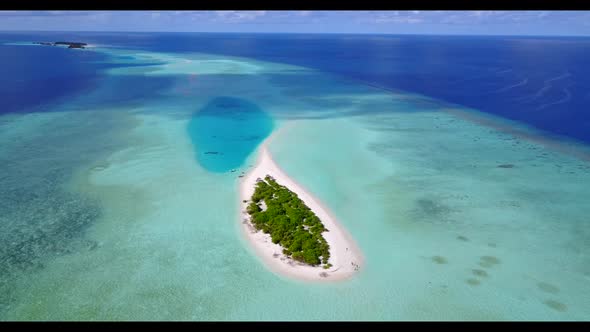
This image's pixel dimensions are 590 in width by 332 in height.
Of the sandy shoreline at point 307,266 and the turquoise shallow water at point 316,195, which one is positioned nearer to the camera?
the turquoise shallow water at point 316,195

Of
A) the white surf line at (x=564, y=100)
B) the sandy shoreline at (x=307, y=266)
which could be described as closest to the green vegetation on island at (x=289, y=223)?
the sandy shoreline at (x=307, y=266)

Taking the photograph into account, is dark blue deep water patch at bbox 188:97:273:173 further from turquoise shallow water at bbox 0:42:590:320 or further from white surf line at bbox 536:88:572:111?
white surf line at bbox 536:88:572:111

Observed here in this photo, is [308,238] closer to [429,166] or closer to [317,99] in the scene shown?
[429,166]

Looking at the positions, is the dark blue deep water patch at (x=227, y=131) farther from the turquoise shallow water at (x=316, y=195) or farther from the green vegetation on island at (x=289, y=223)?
the green vegetation on island at (x=289, y=223)

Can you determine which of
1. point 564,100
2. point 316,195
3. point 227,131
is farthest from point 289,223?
point 564,100

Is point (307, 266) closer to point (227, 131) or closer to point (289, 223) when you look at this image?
point (289, 223)

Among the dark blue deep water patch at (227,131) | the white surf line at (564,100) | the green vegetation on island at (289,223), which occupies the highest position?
the white surf line at (564,100)
